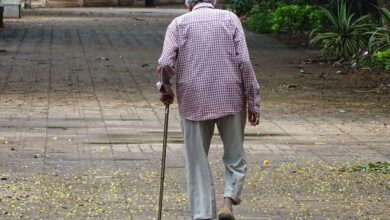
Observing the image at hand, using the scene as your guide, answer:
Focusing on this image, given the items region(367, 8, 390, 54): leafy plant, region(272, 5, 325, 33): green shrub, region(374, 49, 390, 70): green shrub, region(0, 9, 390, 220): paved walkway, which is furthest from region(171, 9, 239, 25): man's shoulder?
region(272, 5, 325, 33): green shrub

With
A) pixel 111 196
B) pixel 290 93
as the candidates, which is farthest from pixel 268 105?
pixel 111 196

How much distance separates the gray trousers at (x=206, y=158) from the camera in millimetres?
7832

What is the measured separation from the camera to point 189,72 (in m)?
7.74

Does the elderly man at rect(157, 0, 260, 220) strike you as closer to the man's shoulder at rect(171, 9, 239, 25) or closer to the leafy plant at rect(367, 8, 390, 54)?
the man's shoulder at rect(171, 9, 239, 25)

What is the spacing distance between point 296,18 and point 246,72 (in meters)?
23.6

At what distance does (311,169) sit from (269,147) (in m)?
1.43

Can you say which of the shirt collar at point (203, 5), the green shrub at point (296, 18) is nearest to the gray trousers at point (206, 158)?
the shirt collar at point (203, 5)

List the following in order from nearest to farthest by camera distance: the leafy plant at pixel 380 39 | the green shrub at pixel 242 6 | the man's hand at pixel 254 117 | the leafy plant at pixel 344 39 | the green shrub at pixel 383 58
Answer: the man's hand at pixel 254 117, the green shrub at pixel 383 58, the leafy plant at pixel 380 39, the leafy plant at pixel 344 39, the green shrub at pixel 242 6

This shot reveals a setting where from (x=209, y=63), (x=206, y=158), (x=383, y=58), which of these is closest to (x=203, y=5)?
(x=209, y=63)

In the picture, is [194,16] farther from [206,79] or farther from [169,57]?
[206,79]

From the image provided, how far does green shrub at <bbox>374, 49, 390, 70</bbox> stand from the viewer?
1992 cm

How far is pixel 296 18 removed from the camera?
3111 centimetres

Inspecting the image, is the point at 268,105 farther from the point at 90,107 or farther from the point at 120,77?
the point at 120,77

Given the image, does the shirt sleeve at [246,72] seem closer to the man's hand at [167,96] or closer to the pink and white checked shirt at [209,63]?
the pink and white checked shirt at [209,63]
